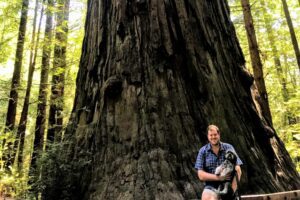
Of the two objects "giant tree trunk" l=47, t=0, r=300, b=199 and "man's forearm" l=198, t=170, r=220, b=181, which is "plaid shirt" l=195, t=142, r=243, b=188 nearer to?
"man's forearm" l=198, t=170, r=220, b=181

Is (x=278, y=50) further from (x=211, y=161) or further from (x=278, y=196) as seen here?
(x=211, y=161)

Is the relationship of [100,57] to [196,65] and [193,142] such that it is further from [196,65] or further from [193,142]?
[193,142]

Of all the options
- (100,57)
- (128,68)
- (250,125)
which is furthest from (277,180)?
(100,57)

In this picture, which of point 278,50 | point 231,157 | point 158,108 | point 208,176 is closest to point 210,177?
point 208,176

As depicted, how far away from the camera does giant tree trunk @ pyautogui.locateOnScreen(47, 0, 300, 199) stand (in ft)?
15.2

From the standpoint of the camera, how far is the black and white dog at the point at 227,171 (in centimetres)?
325

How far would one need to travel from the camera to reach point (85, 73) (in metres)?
6.23

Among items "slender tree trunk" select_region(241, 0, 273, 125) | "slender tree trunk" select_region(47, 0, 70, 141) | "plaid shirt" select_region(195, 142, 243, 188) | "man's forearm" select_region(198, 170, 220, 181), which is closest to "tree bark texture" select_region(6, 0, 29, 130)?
"slender tree trunk" select_region(47, 0, 70, 141)

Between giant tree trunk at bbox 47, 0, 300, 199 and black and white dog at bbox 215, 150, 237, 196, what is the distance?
3.56 ft

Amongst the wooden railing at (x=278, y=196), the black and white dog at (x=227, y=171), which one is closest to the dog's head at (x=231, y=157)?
the black and white dog at (x=227, y=171)

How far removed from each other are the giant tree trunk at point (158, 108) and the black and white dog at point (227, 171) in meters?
1.08

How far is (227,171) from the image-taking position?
10.8 ft

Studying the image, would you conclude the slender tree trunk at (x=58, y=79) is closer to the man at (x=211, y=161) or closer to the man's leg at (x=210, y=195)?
the man at (x=211, y=161)

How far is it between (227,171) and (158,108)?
1.98 meters
